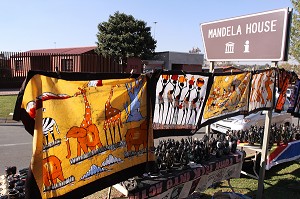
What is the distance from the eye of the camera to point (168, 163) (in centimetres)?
370

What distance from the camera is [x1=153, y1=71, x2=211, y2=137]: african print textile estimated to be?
10.8ft

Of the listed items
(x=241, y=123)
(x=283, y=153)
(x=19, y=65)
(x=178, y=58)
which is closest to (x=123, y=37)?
(x=178, y=58)

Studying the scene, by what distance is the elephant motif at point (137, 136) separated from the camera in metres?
2.85

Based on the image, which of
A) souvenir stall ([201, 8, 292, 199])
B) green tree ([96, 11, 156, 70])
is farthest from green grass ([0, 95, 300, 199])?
green tree ([96, 11, 156, 70])

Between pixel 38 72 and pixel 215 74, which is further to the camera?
pixel 215 74

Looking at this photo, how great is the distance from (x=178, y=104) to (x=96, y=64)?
71.5 feet

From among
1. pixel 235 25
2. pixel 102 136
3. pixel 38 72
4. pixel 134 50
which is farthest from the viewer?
pixel 134 50

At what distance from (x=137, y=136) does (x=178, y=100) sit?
2.79 feet

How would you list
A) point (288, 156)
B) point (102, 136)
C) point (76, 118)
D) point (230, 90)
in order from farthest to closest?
point (288, 156), point (230, 90), point (102, 136), point (76, 118)

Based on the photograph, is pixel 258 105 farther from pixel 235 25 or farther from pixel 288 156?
pixel 288 156

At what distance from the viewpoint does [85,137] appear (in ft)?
8.20

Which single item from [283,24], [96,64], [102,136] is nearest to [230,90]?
[283,24]

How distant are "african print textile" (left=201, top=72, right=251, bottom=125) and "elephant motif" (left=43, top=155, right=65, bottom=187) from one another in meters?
2.06

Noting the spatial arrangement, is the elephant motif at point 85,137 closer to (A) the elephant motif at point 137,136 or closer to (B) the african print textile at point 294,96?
(A) the elephant motif at point 137,136
